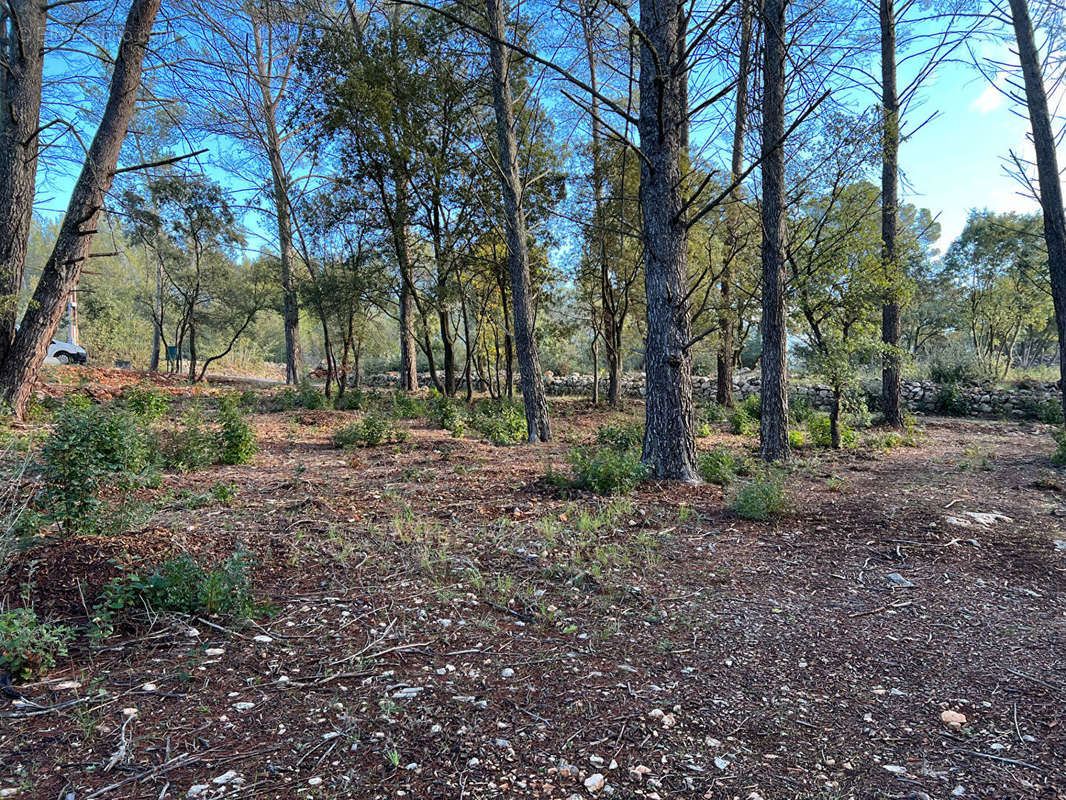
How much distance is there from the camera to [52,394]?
841cm

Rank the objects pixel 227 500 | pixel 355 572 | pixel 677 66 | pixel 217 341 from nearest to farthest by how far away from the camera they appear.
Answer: pixel 355 572, pixel 227 500, pixel 677 66, pixel 217 341

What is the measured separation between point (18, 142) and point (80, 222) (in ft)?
4.56

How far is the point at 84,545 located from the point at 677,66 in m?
5.49

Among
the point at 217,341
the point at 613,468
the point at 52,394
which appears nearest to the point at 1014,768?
the point at 613,468

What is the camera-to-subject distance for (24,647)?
1967 millimetres

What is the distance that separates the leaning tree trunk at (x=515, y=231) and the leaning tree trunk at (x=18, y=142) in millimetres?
5888

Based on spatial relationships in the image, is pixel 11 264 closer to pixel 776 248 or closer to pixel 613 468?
pixel 613 468

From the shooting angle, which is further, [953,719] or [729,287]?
[729,287]

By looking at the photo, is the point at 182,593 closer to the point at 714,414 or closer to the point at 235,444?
the point at 235,444

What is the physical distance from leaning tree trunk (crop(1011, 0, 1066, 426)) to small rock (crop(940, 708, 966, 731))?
24.2 feet

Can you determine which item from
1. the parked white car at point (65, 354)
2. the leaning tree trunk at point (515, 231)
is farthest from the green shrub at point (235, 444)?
the parked white car at point (65, 354)

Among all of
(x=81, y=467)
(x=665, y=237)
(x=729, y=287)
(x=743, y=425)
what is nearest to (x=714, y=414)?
(x=743, y=425)

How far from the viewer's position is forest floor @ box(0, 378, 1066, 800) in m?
1.65

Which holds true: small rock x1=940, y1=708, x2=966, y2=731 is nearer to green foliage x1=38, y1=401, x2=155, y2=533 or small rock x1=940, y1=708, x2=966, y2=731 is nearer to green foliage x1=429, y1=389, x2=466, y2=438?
green foliage x1=38, y1=401, x2=155, y2=533
